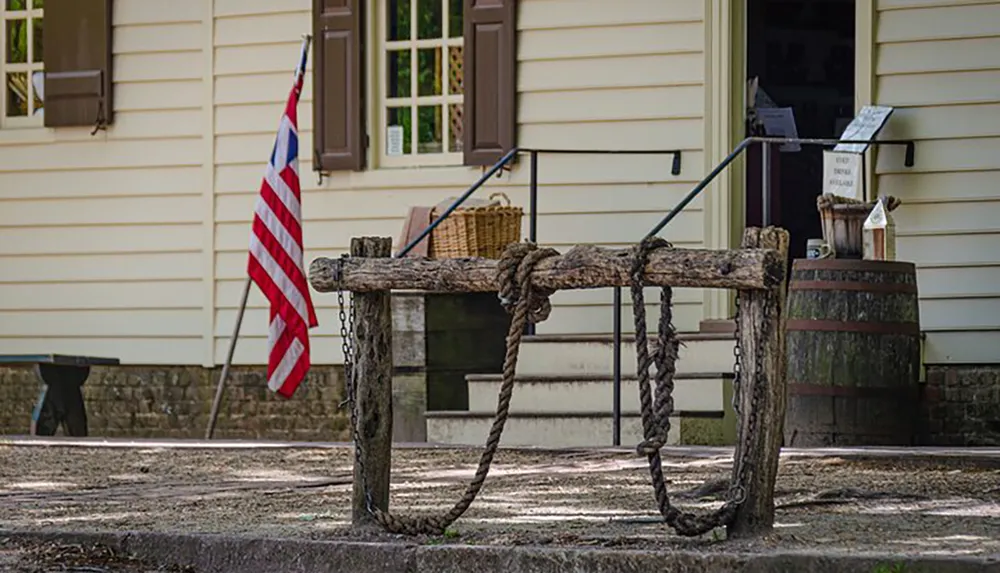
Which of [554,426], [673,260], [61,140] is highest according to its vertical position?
[61,140]

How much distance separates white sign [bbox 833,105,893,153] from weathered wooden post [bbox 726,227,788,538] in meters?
5.94

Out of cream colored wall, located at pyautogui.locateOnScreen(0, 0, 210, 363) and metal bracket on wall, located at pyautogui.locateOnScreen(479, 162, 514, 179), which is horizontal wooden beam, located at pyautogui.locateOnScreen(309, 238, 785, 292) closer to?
metal bracket on wall, located at pyautogui.locateOnScreen(479, 162, 514, 179)

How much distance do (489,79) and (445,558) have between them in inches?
293

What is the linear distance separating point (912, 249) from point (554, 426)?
2.49m

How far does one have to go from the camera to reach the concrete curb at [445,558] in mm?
5918

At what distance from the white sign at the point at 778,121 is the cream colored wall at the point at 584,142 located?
764 mm

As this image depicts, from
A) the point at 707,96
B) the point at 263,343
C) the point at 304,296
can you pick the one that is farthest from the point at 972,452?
the point at 263,343

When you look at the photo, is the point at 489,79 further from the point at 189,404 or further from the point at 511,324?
the point at 511,324

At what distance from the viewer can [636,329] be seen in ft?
22.1

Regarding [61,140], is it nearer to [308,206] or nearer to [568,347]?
[308,206]

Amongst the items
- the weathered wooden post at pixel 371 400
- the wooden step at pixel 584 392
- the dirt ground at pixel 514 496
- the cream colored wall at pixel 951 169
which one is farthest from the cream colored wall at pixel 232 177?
the weathered wooden post at pixel 371 400

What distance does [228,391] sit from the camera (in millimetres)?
14469

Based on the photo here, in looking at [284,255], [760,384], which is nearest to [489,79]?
[284,255]

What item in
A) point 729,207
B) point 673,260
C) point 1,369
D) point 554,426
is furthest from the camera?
point 1,369
